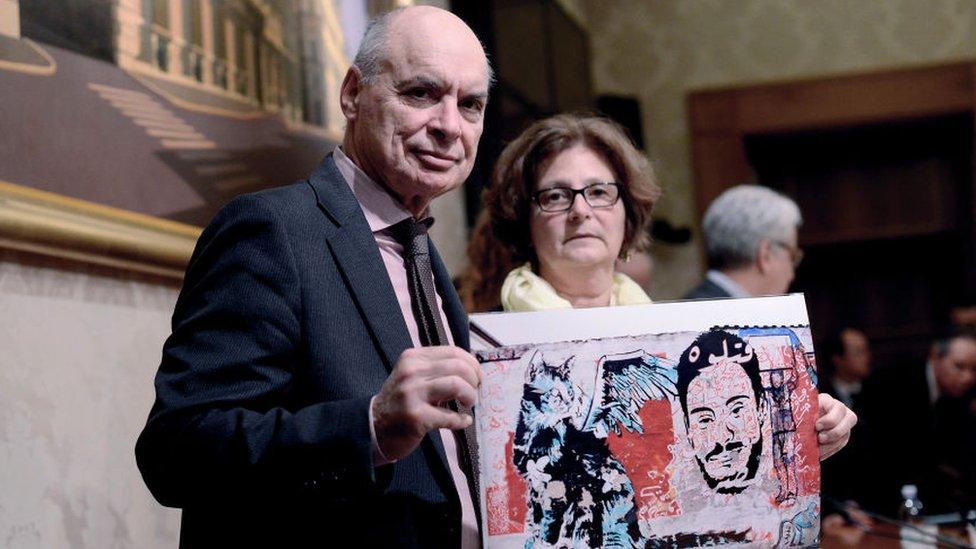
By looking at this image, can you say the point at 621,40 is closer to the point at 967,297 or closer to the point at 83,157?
the point at 967,297

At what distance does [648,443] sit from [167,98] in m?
1.22

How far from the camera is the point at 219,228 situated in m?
1.32

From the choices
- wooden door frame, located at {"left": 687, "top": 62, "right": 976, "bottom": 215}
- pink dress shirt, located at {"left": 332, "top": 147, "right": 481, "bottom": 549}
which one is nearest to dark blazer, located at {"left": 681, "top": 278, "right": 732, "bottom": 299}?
pink dress shirt, located at {"left": 332, "top": 147, "right": 481, "bottom": 549}

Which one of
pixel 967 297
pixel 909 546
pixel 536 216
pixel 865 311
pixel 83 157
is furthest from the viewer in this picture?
pixel 865 311

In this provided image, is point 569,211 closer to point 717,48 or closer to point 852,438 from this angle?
point 852,438

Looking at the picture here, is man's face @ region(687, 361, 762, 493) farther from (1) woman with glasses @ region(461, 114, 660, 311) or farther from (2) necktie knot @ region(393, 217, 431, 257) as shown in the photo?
(1) woman with glasses @ region(461, 114, 660, 311)

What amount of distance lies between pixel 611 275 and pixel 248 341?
1155 millimetres

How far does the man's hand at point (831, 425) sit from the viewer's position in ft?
4.75

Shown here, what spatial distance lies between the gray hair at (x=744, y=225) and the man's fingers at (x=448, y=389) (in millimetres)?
2322

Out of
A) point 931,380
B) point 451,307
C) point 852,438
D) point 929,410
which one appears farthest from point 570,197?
point 931,380

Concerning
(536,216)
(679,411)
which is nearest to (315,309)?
(679,411)

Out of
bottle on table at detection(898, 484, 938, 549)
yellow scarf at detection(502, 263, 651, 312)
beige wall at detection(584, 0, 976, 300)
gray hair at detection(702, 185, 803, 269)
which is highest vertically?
beige wall at detection(584, 0, 976, 300)

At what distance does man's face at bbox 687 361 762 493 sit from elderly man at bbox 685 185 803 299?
6.45ft

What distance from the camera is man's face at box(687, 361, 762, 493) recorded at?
134 cm
